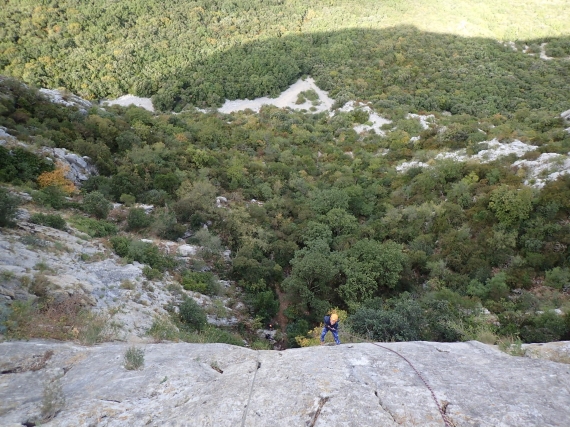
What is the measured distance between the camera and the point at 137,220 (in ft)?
77.2

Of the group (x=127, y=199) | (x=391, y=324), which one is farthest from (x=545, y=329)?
(x=127, y=199)

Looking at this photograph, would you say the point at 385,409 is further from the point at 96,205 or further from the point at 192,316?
the point at 96,205

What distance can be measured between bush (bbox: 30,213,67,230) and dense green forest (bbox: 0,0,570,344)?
2.80 m

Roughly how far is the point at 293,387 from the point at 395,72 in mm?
84016

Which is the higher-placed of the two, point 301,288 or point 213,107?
point 213,107

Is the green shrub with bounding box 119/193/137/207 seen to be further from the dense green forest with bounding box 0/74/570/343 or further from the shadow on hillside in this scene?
the shadow on hillside

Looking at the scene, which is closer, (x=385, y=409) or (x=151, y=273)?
(x=385, y=409)

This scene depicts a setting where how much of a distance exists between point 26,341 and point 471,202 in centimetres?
3247

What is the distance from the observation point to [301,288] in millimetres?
24516

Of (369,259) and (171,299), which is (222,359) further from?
(369,259)

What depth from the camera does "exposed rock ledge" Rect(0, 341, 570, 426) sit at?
21.4ft

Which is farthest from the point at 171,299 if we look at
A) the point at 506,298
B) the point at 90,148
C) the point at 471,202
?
the point at 471,202

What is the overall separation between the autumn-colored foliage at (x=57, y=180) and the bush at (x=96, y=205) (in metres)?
1.43

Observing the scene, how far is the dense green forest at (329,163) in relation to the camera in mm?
22484
